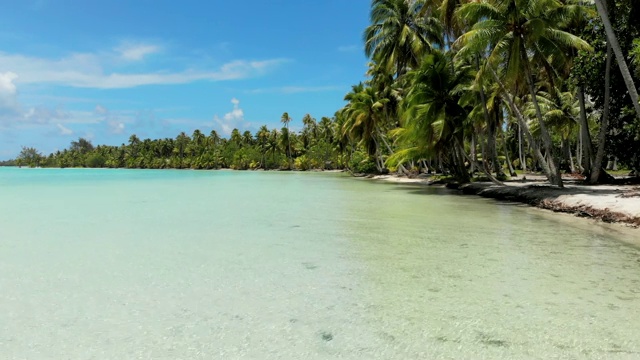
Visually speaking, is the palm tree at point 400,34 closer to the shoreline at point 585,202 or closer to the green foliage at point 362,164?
the shoreline at point 585,202

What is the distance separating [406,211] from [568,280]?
30.0 ft

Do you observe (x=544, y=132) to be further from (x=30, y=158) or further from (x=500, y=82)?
(x=30, y=158)

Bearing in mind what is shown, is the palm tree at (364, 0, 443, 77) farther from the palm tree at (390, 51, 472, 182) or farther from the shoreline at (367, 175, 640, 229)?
the shoreline at (367, 175, 640, 229)

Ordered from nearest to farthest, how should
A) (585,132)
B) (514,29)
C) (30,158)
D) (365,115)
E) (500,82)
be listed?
(514,29), (500,82), (585,132), (365,115), (30,158)

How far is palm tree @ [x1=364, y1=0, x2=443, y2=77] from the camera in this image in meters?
33.0

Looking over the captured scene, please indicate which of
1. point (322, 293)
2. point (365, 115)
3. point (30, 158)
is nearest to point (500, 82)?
point (322, 293)

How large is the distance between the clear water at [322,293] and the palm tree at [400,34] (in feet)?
79.3

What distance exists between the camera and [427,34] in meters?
33.8

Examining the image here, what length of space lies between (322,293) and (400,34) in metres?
30.7

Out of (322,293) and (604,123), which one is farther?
(604,123)

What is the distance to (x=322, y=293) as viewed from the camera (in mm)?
5852

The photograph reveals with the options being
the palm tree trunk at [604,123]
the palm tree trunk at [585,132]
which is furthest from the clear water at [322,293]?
the palm tree trunk at [585,132]

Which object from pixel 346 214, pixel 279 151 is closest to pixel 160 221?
pixel 346 214

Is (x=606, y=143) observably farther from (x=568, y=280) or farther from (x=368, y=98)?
(x=368, y=98)
